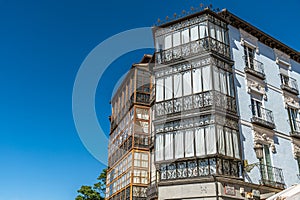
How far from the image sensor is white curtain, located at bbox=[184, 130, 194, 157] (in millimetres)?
12945

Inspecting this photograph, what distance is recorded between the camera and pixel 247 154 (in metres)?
13.9

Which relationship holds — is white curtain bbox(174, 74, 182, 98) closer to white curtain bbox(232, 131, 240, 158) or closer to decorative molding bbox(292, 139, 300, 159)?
white curtain bbox(232, 131, 240, 158)

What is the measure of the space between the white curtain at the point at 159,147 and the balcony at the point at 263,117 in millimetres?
4743

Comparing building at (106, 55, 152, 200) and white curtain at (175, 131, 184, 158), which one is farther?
building at (106, 55, 152, 200)

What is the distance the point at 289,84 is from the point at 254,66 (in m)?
3.54

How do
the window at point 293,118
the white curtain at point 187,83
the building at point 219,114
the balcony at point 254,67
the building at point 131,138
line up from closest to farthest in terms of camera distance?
1. the building at point 219,114
2. the white curtain at point 187,83
3. the balcony at point 254,67
4. the window at point 293,118
5. the building at point 131,138

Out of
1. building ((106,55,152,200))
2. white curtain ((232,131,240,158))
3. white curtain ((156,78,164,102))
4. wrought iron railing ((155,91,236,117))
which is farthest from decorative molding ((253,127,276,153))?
building ((106,55,152,200))

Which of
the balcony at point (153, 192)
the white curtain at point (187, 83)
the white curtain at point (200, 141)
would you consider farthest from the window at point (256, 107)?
the balcony at point (153, 192)

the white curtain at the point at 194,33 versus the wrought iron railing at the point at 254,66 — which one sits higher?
the white curtain at the point at 194,33

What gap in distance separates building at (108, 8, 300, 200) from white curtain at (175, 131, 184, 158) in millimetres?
43

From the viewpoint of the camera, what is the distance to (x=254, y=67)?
55.3 feet

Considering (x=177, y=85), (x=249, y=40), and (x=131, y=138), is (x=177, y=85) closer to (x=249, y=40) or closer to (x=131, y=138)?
(x=249, y=40)

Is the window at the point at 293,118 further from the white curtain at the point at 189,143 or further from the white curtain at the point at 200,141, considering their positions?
the white curtain at the point at 189,143

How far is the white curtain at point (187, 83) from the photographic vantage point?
14197mm
